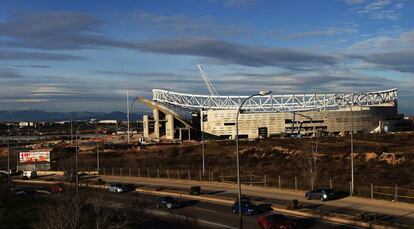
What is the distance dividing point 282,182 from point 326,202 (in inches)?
529

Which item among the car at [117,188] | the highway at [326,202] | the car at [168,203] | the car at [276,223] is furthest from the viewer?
the car at [117,188]

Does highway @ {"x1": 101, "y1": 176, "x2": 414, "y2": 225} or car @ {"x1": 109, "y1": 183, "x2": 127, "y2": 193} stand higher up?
highway @ {"x1": 101, "y1": 176, "x2": 414, "y2": 225}

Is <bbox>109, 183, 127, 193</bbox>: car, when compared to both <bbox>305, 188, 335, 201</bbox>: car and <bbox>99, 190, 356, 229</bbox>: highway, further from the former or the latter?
<bbox>305, 188, 335, 201</bbox>: car

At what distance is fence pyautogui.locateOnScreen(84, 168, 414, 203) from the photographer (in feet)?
146

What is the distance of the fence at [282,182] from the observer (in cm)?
4462

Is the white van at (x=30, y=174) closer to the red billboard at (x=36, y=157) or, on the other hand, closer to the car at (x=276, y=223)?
the red billboard at (x=36, y=157)

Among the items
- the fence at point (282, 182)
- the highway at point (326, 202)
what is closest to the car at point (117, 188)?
the highway at point (326, 202)

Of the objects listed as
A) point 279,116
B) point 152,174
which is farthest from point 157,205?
point 279,116

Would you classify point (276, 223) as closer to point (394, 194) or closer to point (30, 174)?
point (394, 194)

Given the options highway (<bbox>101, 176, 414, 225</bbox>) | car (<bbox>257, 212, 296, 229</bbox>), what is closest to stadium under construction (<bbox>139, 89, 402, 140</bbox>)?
highway (<bbox>101, 176, 414, 225</bbox>)

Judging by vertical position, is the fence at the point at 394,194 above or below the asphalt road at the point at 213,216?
above

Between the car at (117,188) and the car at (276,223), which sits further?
the car at (117,188)

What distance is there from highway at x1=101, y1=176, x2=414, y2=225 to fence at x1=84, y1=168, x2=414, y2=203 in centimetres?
136

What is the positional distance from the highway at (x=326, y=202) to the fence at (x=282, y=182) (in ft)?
4.45
